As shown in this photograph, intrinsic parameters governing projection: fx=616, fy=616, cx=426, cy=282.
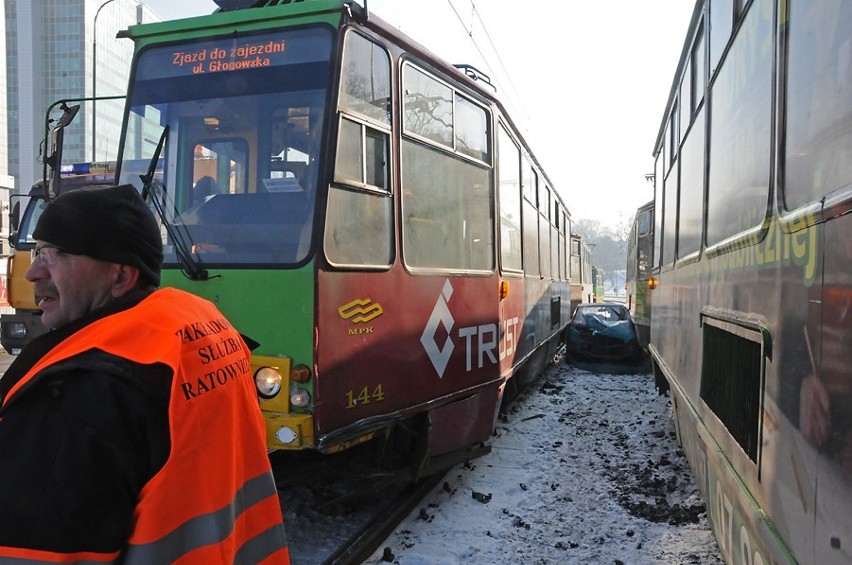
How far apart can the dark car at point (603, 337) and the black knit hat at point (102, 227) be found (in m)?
11.7

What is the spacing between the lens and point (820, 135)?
176cm

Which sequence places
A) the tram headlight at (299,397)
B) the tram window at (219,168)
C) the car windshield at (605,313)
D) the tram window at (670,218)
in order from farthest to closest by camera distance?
the car windshield at (605,313) → the tram window at (670,218) → the tram window at (219,168) → the tram headlight at (299,397)

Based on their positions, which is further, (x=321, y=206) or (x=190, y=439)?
(x=321, y=206)

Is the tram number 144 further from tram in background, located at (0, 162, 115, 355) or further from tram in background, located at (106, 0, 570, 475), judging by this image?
tram in background, located at (0, 162, 115, 355)

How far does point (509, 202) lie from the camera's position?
6.37 meters

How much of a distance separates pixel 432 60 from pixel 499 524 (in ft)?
11.7

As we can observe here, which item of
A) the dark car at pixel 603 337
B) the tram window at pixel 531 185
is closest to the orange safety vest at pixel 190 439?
the tram window at pixel 531 185

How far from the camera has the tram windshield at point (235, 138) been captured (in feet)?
12.7

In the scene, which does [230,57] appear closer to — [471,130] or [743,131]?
[471,130]

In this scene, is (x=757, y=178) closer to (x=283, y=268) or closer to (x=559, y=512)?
(x=283, y=268)

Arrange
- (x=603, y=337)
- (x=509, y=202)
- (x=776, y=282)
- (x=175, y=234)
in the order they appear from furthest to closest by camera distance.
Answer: (x=603, y=337), (x=509, y=202), (x=175, y=234), (x=776, y=282)

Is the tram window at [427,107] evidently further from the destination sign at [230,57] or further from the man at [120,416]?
the man at [120,416]

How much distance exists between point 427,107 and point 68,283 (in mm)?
3803

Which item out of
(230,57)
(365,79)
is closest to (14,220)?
(230,57)
